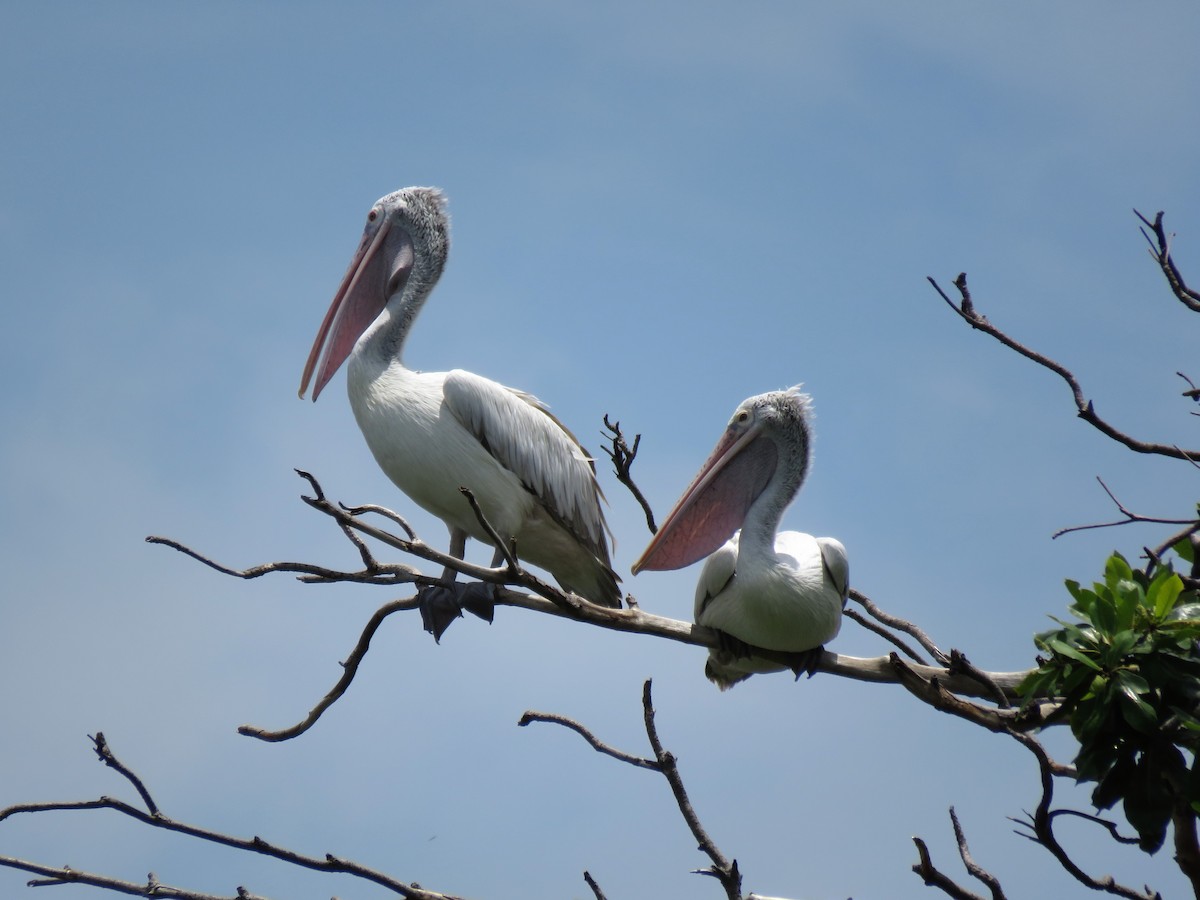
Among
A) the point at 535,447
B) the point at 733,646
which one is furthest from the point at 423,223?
the point at 733,646

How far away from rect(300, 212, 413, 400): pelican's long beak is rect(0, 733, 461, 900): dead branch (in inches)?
134

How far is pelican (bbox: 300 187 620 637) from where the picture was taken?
6758 millimetres

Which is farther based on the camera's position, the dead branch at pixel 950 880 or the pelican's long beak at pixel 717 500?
the pelican's long beak at pixel 717 500

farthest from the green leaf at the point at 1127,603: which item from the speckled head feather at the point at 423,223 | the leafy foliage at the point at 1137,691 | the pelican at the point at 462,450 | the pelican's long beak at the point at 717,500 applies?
the speckled head feather at the point at 423,223

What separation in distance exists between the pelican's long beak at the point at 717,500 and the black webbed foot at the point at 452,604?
0.84 m

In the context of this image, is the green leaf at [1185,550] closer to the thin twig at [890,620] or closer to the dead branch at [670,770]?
the thin twig at [890,620]

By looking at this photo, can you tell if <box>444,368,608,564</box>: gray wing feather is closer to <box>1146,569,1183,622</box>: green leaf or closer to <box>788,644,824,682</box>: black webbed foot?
<box>788,644,824,682</box>: black webbed foot

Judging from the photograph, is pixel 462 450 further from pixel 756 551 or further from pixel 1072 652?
pixel 1072 652

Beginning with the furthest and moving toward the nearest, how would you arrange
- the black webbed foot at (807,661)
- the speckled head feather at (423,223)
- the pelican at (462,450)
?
1. the speckled head feather at (423,223)
2. the pelican at (462,450)
3. the black webbed foot at (807,661)

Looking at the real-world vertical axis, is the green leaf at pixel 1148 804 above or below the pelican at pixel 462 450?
below

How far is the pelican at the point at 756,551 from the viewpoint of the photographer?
236 inches

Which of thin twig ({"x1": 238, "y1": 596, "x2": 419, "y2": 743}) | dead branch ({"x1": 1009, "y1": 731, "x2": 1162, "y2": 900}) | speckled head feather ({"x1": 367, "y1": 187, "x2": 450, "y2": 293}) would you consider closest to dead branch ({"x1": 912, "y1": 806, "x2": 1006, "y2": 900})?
dead branch ({"x1": 1009, "y1": 731, "x2": 1162, "y2": 900})

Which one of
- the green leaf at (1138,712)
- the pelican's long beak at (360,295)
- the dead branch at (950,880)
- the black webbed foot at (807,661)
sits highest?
the pelican's long beak at (360,295)

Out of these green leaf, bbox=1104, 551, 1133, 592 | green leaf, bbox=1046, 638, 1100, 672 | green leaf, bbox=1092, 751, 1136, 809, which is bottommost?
green leaf, bbox=1092, 751, 1136, 809
